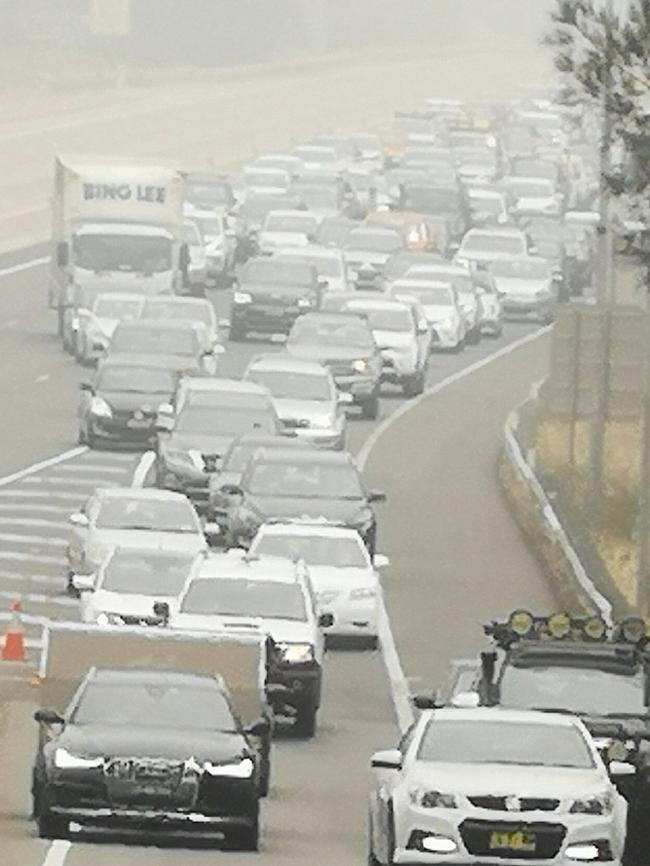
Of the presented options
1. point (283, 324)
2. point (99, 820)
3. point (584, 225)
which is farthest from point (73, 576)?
point (584, 225)

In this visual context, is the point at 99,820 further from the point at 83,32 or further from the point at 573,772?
the point at 83,32

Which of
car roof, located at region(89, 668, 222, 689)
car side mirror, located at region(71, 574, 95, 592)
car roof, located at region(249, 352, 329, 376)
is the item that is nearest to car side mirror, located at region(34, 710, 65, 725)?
car roof, located at region(89, 668, 222, 689)

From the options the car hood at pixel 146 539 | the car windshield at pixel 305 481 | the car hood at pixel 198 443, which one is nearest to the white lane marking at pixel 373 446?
the car hood at pixel 146 539

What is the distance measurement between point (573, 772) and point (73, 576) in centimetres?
1898

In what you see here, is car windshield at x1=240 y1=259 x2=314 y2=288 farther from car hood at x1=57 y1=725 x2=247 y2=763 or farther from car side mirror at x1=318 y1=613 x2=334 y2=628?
car hood at x1=57 y1=725 x2=247 y2=763

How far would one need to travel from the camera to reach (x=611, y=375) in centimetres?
5469

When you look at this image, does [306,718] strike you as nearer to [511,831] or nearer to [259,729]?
[259,729]

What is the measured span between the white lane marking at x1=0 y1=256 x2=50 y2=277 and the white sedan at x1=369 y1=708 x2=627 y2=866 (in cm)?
7175

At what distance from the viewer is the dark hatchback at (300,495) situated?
48469mm

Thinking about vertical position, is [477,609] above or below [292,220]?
above

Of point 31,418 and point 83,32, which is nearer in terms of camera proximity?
point 31,418

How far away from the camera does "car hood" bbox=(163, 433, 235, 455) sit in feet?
180

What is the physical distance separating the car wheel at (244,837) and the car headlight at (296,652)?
8608 millimetres

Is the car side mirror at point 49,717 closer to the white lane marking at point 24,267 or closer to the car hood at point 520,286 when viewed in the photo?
the car hood at point 520,286
